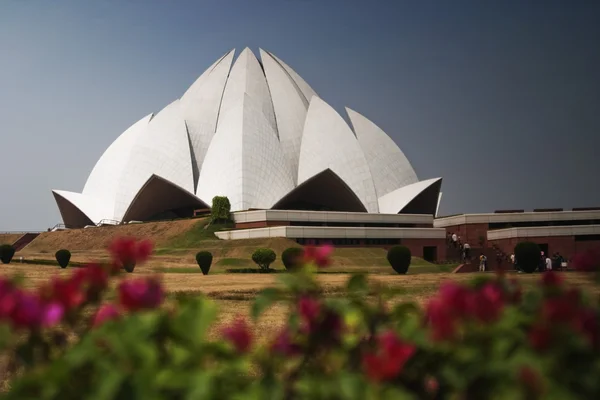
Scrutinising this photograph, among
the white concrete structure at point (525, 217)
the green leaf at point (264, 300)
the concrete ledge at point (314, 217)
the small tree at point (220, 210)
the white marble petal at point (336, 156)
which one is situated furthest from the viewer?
the white marble petal at point (336, 156)

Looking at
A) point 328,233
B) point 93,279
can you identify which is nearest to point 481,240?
point 328,233

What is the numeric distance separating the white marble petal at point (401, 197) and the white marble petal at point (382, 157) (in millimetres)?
1035

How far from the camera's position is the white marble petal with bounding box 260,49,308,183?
45.6 meters

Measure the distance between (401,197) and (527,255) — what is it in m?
21.6

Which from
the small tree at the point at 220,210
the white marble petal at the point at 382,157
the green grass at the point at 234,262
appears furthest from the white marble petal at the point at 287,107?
the green grass at the point at 234,262

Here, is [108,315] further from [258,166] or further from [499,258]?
[258,166]

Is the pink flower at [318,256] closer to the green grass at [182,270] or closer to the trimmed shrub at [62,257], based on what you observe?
the green grass at [182,270]

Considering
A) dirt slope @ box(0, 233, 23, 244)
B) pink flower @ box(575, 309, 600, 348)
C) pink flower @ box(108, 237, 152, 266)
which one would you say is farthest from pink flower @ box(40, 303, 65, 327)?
dirt slope @ box(0, 233, 23, 244)

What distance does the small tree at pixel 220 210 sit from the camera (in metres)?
34.3

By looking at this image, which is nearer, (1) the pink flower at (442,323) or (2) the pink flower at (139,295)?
(1) the pink flower at (442,323)

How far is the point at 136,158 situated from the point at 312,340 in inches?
1768

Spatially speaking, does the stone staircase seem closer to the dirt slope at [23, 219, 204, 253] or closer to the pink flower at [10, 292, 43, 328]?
the dirt slope at [23, 219, 204, 253]

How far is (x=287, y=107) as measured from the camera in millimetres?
48500

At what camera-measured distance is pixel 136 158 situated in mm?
45250
